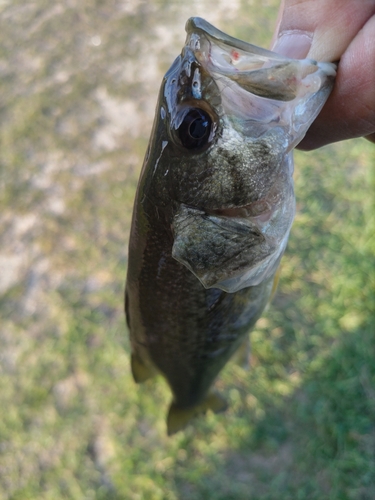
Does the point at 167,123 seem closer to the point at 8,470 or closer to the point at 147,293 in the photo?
the point at 147,293

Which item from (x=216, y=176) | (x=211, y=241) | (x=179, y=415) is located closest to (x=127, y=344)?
(x=179, y=415)

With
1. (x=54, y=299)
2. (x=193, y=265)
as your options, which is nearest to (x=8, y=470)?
(x=54, y=299)

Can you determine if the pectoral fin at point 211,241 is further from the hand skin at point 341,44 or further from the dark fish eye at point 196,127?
the hand skin at point 341,44

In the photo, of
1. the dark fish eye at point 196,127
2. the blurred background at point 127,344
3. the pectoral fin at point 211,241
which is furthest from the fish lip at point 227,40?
the blurred background at point 127,344

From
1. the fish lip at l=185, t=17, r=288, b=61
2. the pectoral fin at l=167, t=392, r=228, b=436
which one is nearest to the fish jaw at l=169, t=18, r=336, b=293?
the fish lip at l=185, t=17, r=288, b=61

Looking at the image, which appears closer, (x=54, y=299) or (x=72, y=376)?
(x=72, y=376)

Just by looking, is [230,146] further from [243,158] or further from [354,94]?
[354,94]

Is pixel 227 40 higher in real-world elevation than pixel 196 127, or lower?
higher
